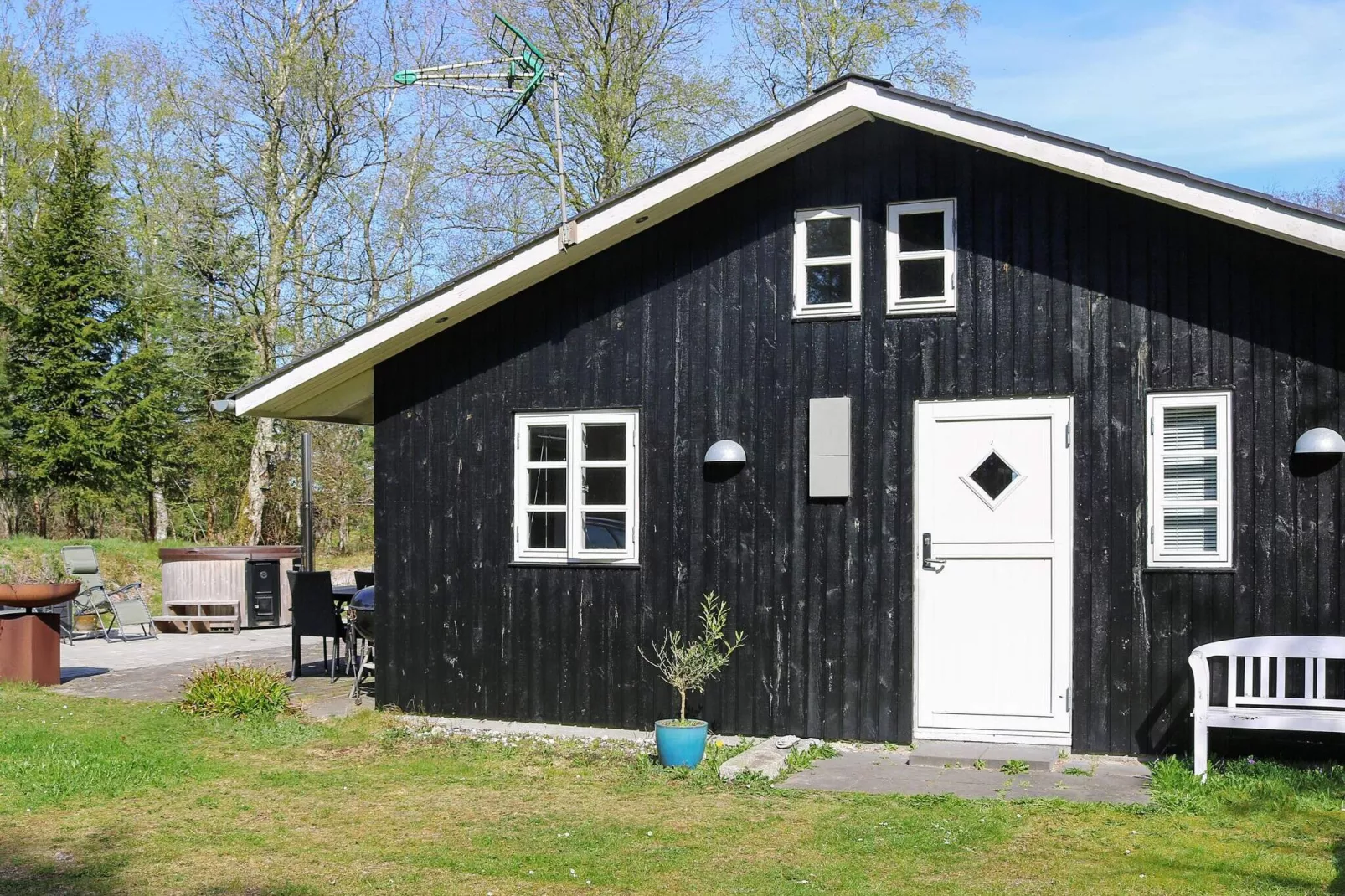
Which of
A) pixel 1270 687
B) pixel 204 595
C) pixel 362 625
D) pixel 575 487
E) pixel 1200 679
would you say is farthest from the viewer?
pixel 204 595

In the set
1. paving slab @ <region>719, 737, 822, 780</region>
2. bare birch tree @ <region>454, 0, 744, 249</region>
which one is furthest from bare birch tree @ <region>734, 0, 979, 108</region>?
paving slab @ <region>719, 737, 822, 780</region>

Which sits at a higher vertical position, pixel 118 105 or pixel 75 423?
pixel 118 105

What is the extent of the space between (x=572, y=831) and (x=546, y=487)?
374 centimetres

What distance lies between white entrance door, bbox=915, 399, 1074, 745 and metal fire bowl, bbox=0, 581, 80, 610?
796cm

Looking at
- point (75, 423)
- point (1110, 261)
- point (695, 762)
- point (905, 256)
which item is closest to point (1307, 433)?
point (1110, 261)

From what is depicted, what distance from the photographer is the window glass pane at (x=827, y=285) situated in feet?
30.8

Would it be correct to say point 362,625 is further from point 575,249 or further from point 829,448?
point 829,448

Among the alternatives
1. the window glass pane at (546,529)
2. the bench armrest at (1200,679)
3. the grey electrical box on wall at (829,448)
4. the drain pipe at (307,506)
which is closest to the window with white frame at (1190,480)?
the bench armrest at (1200,679)

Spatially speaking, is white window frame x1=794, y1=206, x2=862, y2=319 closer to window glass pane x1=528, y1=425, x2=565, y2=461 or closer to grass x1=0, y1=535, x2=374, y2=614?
window glass pane x1=528, y1=425, x2=565, y2=461

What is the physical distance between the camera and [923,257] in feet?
30.0

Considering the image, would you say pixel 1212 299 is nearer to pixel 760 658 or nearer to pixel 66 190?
pixel 760 658

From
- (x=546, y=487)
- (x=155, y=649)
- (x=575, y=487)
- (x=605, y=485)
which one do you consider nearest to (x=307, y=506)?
(x=155, y=649)

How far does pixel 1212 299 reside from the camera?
8.50 metres

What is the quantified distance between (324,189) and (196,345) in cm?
396
